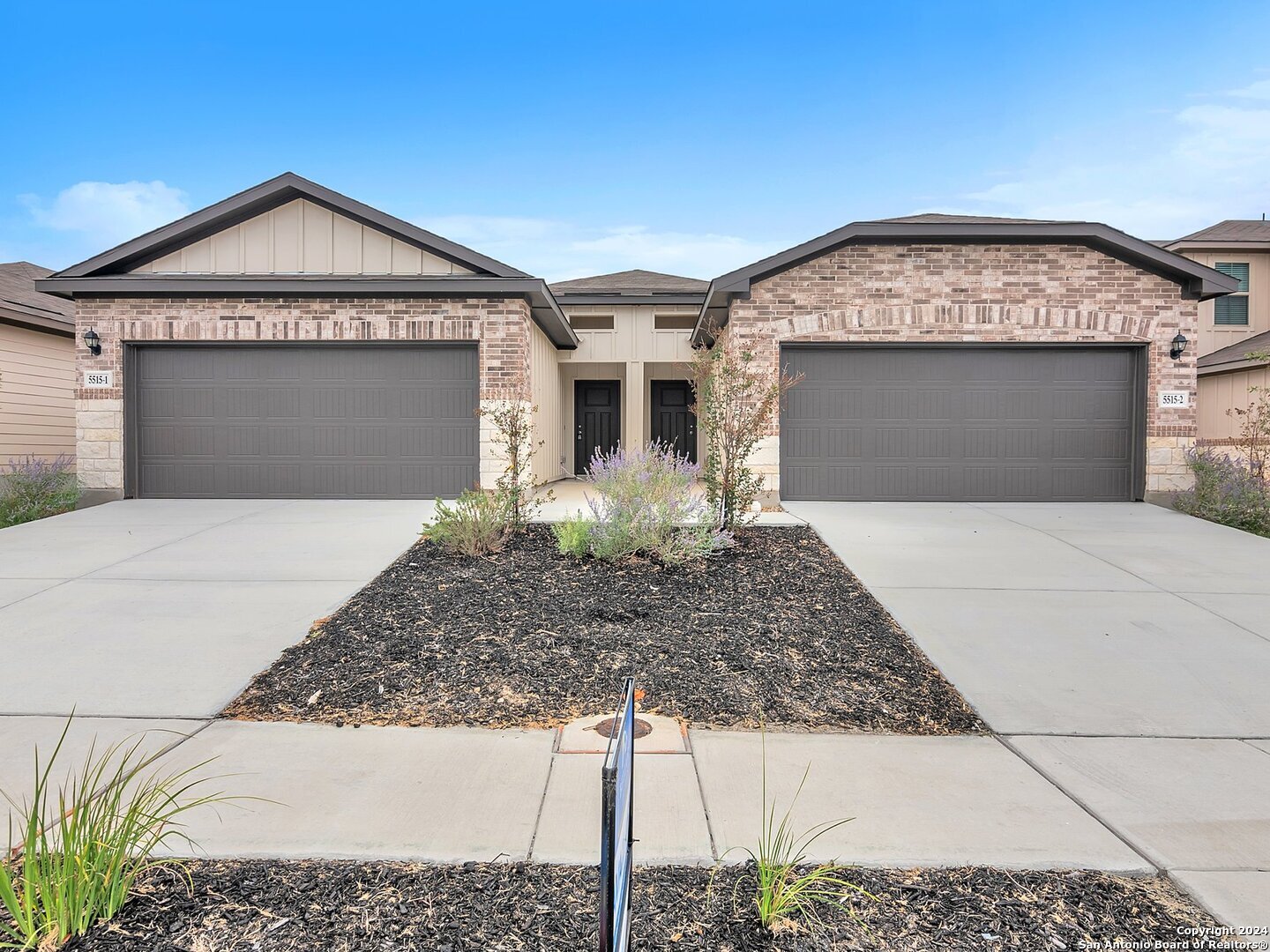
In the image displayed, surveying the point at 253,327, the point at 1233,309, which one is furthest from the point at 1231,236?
the point at 253,327

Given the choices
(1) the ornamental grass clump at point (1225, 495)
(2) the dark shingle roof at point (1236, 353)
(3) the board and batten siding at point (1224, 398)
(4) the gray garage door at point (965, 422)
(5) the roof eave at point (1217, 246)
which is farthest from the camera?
(5) the roof eave at point (1217, 246)

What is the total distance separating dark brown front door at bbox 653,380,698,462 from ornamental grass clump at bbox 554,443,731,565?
10497mm

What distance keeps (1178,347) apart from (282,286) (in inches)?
516

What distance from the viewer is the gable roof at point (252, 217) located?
1013 centimetres

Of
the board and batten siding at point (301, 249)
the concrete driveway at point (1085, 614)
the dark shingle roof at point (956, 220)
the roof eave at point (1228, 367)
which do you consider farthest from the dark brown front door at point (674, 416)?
the roof eave at point (1228, 367)

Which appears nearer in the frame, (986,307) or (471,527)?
(471,527)

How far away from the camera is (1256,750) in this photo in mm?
3238

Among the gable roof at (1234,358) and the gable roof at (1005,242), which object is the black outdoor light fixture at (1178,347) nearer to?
the gable roof at (1005,242)

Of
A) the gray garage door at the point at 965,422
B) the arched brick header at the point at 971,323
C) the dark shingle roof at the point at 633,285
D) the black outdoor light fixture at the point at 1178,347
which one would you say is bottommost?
the gray garage door at the point at 965,422

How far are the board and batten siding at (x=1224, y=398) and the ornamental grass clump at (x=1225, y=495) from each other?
3988 millimetres

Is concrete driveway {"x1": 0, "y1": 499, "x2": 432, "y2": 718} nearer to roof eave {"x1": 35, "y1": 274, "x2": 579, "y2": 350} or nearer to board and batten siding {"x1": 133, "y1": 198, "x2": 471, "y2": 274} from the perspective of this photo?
roof eave {"x1": 35, "y1": 274, "x2": 579, "y2": 350}

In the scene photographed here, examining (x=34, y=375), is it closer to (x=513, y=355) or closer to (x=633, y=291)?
(x=513, y=355)

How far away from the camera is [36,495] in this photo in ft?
32.3

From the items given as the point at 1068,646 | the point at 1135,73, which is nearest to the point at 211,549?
the point at 1068,646
